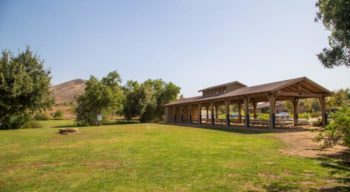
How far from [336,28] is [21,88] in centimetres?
2753

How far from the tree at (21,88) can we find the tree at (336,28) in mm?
26425

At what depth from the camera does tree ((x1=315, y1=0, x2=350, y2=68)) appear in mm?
8938

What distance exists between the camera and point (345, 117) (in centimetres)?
500

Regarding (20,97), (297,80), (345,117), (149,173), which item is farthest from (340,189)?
(20,97)

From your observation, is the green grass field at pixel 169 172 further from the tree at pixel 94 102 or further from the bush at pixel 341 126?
the tree at pixel 94 102

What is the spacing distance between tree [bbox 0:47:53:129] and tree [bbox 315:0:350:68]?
1040 inches

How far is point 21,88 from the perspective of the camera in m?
25.2

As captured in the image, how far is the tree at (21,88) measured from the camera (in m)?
24.2

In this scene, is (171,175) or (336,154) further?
(336,154)

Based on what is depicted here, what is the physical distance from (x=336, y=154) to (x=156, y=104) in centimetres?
3740

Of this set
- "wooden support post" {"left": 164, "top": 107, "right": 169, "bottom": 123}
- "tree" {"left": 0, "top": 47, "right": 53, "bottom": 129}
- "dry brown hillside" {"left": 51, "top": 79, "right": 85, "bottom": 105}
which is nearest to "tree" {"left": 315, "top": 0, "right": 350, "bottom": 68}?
"tree" {"left": 0, "top": 47, "right": 53, "bottom": 129}

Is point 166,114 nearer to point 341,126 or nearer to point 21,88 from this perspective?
point 21,88

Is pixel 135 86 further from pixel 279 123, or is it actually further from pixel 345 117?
A: pixel 345 117

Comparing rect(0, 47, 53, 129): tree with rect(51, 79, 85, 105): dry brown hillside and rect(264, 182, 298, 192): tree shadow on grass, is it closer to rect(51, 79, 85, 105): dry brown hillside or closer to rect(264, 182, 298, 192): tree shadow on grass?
rect(264, 182, 298, 192): tree shadow on grass
